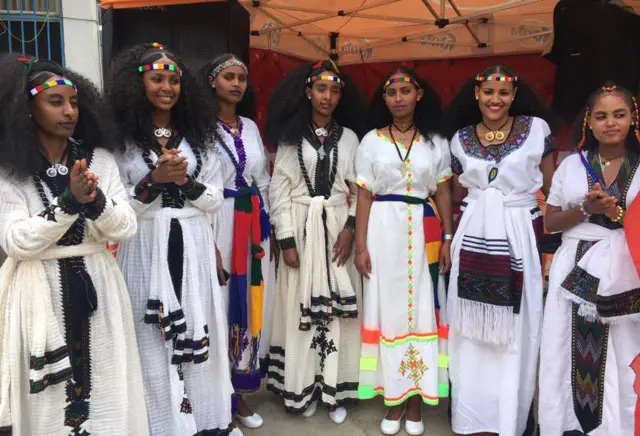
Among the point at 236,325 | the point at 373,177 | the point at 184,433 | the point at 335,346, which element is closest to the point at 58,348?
the point at 184,433

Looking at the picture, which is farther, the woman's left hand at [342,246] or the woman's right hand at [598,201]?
the woman's left hand at [342,246]

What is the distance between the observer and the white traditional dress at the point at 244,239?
3266 mm

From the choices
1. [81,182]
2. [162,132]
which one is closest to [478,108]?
[162,132]

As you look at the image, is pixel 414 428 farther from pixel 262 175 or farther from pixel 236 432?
pixel 262 175

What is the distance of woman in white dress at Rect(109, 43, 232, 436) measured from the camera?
2709mm

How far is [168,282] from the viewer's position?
2.71 meters

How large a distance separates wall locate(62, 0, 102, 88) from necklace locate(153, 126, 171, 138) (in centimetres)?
256

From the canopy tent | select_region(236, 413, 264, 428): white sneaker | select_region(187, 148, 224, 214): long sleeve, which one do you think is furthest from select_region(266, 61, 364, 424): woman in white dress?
the canopy tent

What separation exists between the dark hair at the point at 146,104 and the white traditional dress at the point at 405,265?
1041mm

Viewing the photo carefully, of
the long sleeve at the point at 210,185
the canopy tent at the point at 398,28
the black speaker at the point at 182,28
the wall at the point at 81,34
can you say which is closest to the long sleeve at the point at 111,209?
the long sleeve at the point at 210,185

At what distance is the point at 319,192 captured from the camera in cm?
345

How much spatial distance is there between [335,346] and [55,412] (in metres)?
1.73

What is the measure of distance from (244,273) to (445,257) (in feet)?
4.15

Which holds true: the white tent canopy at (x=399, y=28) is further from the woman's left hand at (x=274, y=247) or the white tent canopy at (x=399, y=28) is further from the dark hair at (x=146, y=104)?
the woman's left hand at (x=274, y=247)
